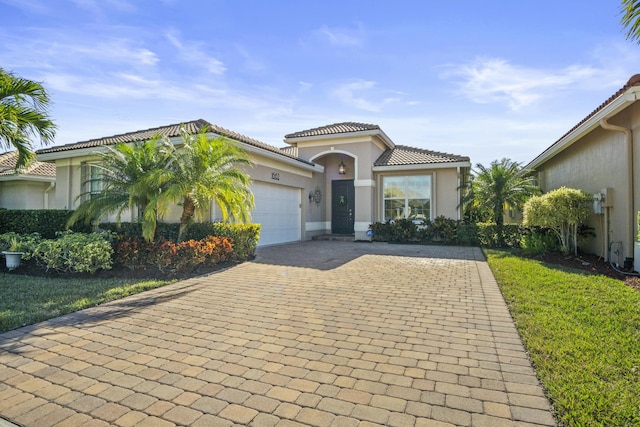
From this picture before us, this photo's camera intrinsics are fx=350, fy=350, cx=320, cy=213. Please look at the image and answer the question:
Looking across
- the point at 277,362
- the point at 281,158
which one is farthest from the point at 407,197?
the point at 277,362

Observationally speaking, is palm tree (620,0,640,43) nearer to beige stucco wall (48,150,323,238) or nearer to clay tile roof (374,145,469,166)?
beige stucco wall (48,150,323,238)

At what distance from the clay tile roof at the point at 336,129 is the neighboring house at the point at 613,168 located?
7.44 m

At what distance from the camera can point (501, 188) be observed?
13.4m

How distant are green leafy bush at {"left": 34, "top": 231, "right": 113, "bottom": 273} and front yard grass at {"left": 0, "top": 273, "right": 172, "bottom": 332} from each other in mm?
442

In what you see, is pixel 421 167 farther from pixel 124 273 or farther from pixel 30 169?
pixel 30 169

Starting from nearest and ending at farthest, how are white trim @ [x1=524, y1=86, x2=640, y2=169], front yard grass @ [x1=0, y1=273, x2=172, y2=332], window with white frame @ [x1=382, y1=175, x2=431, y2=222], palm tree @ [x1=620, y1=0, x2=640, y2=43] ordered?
palm tree @ [x1=620, y1=0, x2=640, y2=43]
front yard grass @ [x1=0, y1=273, x2=172, y2=332]
white trim @ [x1=524, y1=86, x2=640, y2=169]
window with white frame @ [x1=382, y1=175, x2=431, y2=222]

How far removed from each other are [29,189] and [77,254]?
1367cm

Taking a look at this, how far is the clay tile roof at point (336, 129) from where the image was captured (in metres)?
15.5

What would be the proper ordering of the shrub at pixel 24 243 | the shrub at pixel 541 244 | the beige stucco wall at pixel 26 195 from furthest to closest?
the beige stucco wall at pixel 26 195 < the shrub at pixel 541 244 < the shrub at pixel 24 243

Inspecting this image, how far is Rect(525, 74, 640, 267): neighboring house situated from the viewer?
24.9 ft

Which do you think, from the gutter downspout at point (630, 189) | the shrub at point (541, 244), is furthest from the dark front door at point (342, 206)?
the gutter downspout at point (630, 189)

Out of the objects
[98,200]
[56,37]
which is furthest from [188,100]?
[98,200]

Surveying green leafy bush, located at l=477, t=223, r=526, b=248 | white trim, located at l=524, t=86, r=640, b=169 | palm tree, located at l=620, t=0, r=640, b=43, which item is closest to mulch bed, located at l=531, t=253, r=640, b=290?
green leafy bush, located at l=477, t=223, r=526, b=248

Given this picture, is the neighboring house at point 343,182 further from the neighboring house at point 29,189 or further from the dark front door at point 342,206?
the neighboring house at point 29,189
